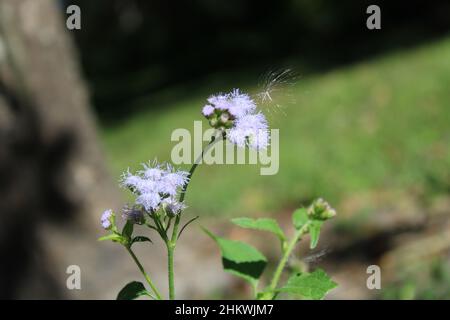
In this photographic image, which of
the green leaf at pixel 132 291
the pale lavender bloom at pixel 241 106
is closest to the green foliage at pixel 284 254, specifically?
the green leaf at pixel 132 291

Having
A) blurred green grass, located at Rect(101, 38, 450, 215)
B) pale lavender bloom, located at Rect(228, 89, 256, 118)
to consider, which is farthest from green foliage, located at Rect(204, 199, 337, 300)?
blurred green grass, located at Rect(101, 38, 450, 215)

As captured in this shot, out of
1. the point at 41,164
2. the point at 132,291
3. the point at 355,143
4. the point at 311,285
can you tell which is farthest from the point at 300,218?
the point at 355,143

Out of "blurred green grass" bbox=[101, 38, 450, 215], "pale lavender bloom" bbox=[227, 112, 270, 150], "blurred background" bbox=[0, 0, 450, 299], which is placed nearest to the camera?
"pale lavender bloom" bbox=[227, 112, 270, 150]

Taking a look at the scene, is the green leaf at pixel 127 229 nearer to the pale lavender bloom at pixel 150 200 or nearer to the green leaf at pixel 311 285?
the pale lavender bloom at pixel 150 200

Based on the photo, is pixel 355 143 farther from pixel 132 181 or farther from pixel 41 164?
pixel 132 181

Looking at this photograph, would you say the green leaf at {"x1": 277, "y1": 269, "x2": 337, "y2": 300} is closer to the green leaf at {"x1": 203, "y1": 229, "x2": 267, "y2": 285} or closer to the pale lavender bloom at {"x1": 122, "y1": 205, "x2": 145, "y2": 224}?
the green leaf at {"x1": 203, "y1": 229, "x2": 267, "y2": 285}
